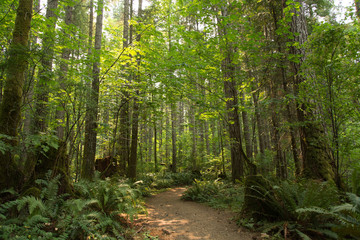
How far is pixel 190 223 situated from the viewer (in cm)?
489

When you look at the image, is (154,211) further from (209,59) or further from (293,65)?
(293,65)

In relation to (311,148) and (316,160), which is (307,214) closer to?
(316,160)

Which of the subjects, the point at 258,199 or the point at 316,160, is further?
the point at 316,160

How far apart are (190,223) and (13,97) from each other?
5.06 metres

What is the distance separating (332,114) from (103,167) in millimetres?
9688

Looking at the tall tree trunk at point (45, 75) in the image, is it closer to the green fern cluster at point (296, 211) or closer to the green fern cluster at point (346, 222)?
the green fern cluster at point (296, 211)

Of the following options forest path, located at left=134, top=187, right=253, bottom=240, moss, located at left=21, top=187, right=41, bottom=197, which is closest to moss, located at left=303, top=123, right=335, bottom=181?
forest path, located at left=134, top=187, right=253, bottom=240

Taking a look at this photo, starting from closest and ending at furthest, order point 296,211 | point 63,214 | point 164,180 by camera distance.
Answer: point 296,211 → point 63,214 → point 164,180

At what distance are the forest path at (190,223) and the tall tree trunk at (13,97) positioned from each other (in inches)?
124

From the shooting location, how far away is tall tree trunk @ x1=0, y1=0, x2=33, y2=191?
133 inches

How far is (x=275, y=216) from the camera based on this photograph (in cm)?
404

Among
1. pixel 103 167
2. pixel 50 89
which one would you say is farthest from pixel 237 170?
pixel 50 89

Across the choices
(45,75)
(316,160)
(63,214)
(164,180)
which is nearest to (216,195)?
(316,160)

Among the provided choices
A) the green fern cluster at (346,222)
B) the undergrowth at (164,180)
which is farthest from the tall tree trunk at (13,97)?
the undergrowth at (164,180)
